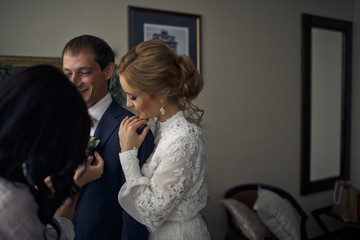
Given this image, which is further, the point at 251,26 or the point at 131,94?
the point at 251,26

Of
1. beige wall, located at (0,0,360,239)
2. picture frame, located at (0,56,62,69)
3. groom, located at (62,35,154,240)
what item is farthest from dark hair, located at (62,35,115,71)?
beige wall, located at (0,0,360,239)

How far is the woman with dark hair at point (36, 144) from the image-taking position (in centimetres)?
76

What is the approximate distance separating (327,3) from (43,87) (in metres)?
3.85

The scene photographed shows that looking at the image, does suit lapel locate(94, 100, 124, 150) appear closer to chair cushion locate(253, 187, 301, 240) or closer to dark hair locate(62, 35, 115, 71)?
dark hair locate(62, 35, 115, 71)

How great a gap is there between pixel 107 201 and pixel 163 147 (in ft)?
1.08

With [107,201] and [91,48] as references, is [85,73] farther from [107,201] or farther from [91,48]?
[107,201]

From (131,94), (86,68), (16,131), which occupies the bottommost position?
(16,131)

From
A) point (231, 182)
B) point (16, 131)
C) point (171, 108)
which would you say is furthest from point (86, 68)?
point (231, 182)

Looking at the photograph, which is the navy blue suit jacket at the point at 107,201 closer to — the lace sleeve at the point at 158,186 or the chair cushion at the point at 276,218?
the lace sleeve at the point at 158,186

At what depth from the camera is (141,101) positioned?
4.25 feet

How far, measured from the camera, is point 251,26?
10.3ft

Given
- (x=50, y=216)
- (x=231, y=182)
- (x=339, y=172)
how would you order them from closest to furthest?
(x=50, y=216), (x=231, y=182), (x=339, y=172)

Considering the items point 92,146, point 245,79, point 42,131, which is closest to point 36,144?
point 42,131

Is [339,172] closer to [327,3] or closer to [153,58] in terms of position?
[327,3]
